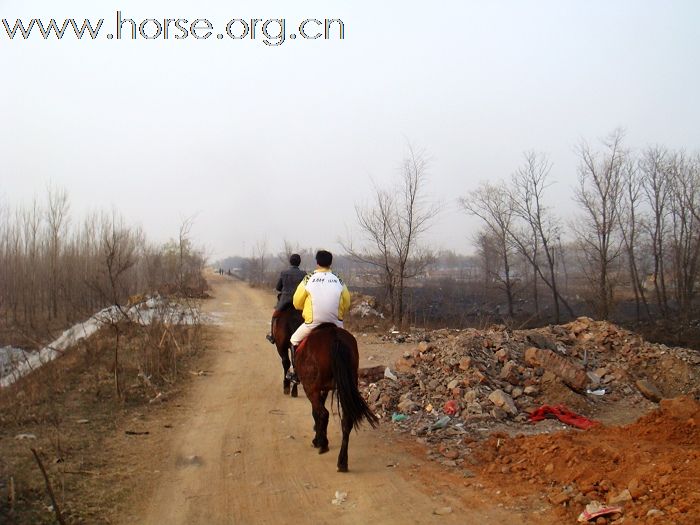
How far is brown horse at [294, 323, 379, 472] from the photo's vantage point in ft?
17.9

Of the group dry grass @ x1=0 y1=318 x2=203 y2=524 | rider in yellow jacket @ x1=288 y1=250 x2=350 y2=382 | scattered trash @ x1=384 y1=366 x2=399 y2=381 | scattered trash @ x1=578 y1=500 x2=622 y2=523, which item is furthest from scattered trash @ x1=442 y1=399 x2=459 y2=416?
dry grass @ x1=0 y1=318 x2=203 y2=524

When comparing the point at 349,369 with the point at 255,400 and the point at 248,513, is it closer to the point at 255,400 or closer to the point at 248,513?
the point at 248,513

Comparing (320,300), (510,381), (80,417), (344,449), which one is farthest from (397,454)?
(80,417)

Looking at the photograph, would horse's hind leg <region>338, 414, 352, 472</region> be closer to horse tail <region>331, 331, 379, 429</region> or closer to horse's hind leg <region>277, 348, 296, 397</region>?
horse tail <region>331, 331, 379, 429</region>

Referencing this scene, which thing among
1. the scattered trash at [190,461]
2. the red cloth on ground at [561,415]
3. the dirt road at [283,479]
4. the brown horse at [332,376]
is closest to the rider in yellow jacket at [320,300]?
the brown horse at [332,376]

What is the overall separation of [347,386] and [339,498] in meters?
1.07

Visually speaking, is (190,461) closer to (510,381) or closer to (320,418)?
(320,418)

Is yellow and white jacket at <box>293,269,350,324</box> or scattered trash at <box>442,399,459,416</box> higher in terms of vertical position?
yellow and white jacket at <box>293,269,350,324</box>

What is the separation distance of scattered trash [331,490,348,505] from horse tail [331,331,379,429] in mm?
732

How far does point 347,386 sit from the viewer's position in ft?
17.9

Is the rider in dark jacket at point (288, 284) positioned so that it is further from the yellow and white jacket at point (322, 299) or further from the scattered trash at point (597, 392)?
the scattered trash at point (597, 392)

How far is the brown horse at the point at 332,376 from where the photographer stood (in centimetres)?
544

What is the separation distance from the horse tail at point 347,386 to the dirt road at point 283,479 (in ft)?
1.91

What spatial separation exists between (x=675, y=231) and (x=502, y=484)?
31513 millimetres
